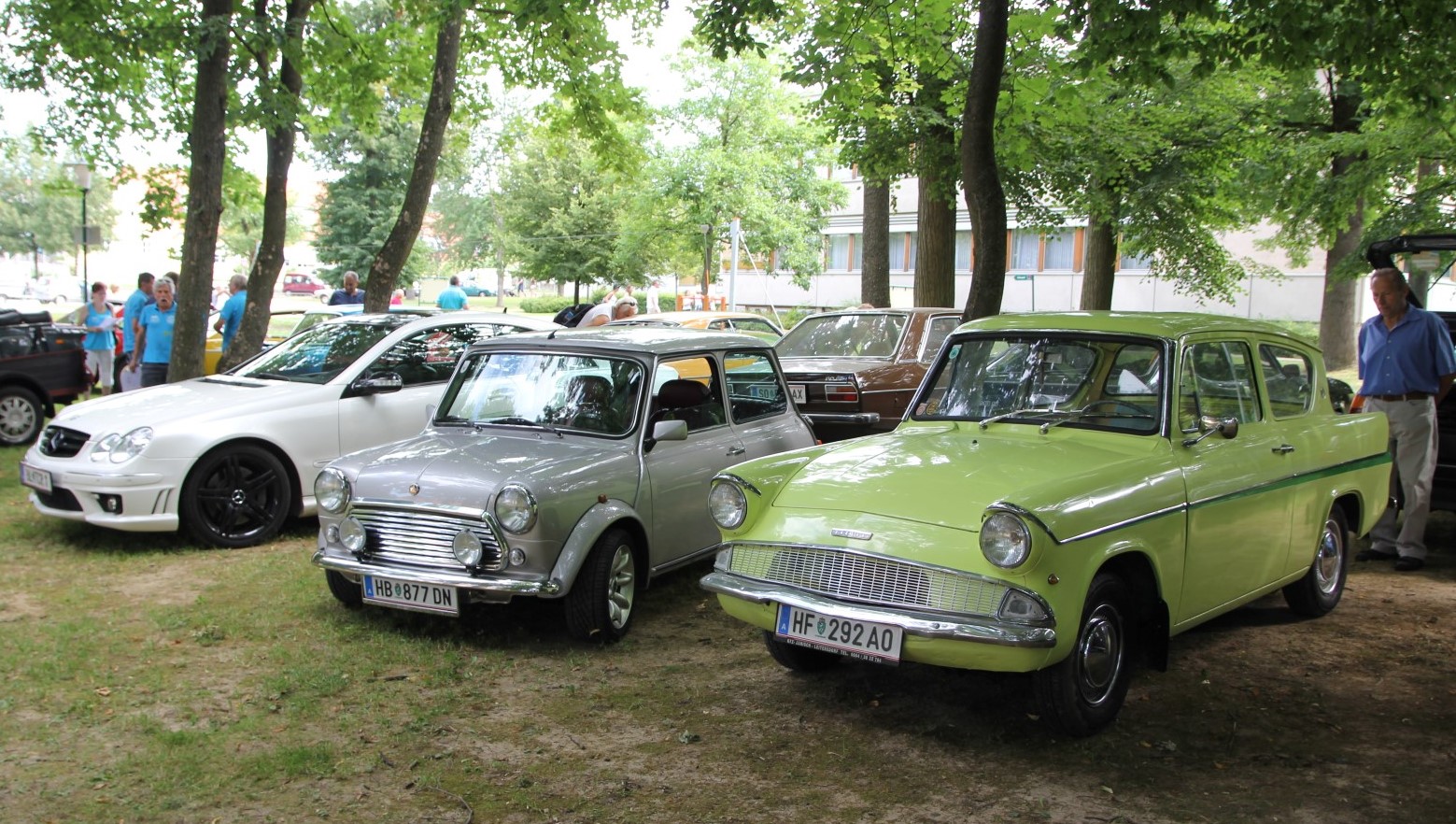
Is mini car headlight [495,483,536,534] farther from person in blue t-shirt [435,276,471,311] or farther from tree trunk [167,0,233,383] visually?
person in blue t-shirt [435,276,471,311]

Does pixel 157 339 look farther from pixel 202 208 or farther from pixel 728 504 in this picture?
pixel 728 504

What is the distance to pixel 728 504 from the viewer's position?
530 centimetres

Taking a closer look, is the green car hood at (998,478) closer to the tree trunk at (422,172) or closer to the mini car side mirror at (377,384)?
the mini car side mirror at (377,384)

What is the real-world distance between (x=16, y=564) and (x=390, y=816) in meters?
Answer: 5.27

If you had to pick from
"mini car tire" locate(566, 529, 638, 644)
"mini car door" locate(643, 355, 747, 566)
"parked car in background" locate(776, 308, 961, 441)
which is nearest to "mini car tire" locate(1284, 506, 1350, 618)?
"mini car door" locate(643, 355, 747, 566)

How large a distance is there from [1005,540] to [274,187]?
38.0 ft

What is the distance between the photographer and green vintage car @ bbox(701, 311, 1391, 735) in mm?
4484

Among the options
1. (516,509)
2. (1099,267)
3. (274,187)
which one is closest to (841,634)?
(516,509)

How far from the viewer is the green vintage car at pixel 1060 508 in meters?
4.48

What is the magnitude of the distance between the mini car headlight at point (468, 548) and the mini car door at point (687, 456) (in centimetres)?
108

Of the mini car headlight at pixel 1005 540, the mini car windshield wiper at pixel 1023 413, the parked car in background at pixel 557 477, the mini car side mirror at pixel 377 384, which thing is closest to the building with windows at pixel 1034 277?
the mini car side mirror at pixel 377 384

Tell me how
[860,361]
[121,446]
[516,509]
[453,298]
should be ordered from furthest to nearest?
1. [453,298]
2. [860,361]
3. [121,446]
4. [516,509]

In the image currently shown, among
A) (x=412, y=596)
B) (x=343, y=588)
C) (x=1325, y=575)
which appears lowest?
(x=343, y=588)

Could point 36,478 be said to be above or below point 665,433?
below
